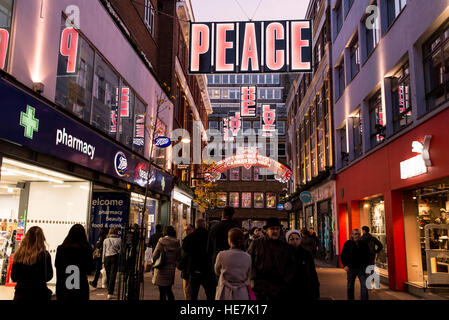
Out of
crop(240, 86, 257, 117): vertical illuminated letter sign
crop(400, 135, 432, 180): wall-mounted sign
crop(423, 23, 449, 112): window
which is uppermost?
crop(240, 86, 257, 117): vertical illuminated letter sign

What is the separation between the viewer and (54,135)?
938 cm

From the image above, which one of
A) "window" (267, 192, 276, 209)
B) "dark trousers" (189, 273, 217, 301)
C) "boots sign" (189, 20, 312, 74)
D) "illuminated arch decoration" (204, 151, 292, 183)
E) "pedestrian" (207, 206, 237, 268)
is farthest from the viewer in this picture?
"window" (267, 192, 276, 209)

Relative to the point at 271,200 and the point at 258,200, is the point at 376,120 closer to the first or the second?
the point at 271,200

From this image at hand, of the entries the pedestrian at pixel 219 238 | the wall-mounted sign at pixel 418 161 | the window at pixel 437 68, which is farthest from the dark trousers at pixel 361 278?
the window at pixel 437 68

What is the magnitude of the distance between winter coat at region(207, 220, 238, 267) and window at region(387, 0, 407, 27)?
10.2 meters

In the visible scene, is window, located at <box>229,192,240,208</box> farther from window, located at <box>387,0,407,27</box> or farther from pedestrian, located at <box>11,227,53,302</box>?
pedestrian, located at <box>11,227,53,302</box>

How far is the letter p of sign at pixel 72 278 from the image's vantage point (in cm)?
655

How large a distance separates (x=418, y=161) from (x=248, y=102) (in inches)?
1196

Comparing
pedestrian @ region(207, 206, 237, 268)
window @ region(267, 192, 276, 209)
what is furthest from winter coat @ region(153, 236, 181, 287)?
window @ region(267, 192, 276, 209)

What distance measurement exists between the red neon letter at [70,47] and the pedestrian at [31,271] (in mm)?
5802

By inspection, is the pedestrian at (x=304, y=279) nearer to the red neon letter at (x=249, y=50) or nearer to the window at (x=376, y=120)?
the red neon letter at (x=249, y=50)

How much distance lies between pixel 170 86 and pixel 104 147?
11.6m

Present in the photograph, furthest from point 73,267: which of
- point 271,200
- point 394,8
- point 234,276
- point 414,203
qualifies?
point 271,200

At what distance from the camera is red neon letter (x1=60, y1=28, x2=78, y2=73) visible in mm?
10558
